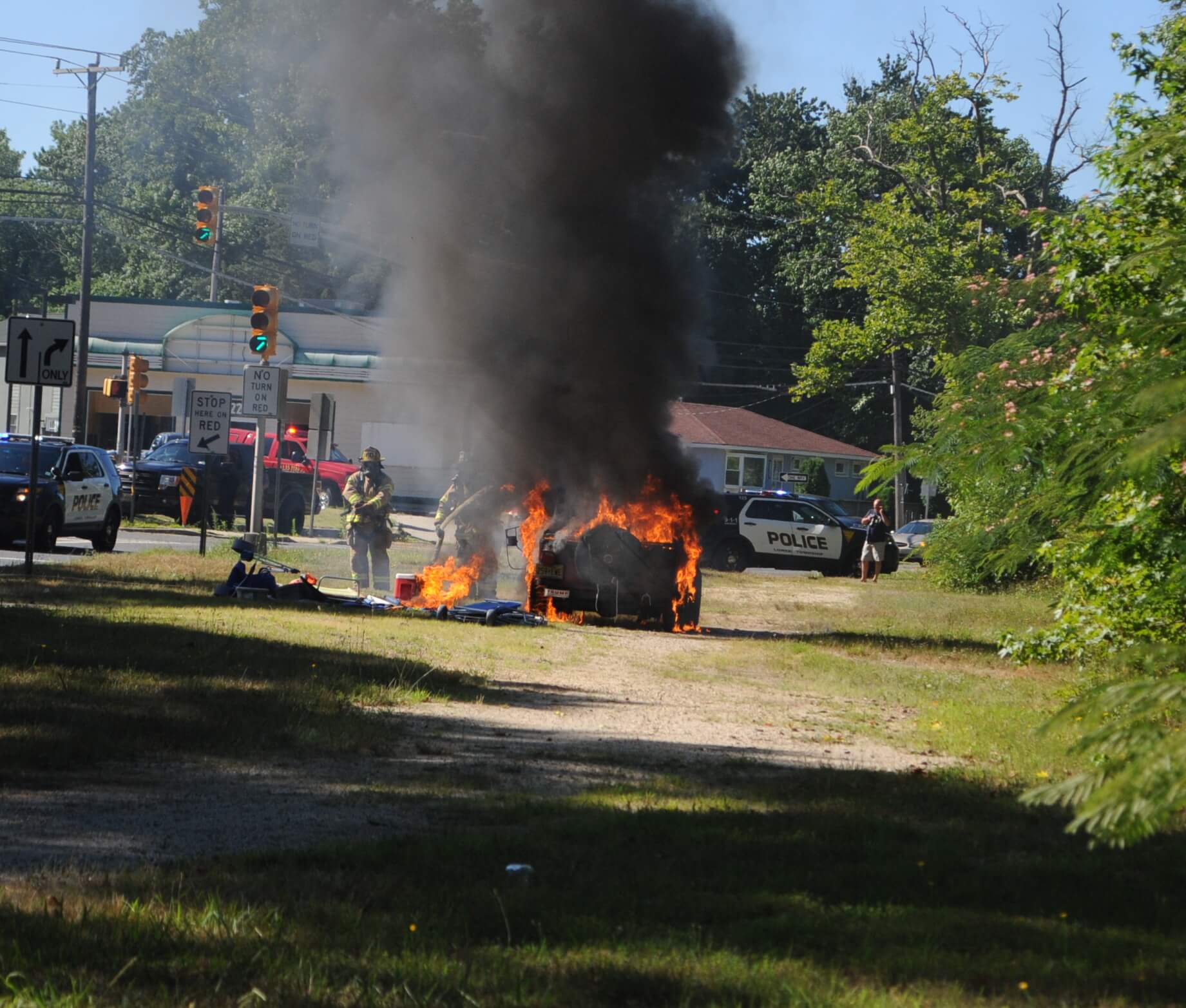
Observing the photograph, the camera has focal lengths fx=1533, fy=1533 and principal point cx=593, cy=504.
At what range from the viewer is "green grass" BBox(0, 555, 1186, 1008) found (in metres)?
4.15

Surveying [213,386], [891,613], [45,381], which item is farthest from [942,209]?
[45,381]

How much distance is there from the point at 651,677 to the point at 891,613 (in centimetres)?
998

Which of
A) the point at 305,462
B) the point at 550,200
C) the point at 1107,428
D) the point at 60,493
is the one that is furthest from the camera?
the point at 305,462

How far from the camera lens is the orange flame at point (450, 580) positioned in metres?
17.9

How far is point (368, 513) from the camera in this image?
62.5 feet

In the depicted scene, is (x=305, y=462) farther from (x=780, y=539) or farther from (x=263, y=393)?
(x=263, y=393)

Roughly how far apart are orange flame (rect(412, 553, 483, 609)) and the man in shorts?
1516 centimetres

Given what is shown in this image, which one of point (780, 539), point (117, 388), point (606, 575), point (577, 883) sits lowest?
point (577, 883)

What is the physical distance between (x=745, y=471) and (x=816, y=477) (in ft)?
10.2

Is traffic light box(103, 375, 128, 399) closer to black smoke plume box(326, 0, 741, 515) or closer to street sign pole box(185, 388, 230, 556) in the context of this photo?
street sign pole box(185, 388, 230, 556)

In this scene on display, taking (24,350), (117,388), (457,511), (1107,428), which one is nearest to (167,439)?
(117,388)

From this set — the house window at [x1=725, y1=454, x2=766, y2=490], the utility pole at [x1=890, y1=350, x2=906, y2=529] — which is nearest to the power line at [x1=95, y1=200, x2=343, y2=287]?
the house window at [x1=725, y1=454, x2=766, y2=490]

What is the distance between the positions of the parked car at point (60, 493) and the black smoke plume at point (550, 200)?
21.7 feet

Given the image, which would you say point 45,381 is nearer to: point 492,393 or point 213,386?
point 492,393
